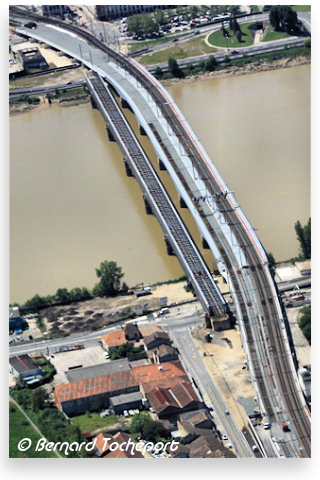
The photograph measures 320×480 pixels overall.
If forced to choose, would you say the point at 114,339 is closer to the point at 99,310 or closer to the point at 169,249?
the point at 99,310

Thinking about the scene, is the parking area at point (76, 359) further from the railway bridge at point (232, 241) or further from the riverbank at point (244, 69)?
the riverbank at point (244, 69)

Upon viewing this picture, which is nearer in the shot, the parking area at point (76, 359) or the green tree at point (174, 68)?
the parking area at point (76, 359)

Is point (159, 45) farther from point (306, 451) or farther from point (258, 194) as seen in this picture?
point (306, 451)

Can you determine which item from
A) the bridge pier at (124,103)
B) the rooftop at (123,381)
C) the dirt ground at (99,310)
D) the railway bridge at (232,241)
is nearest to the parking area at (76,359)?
the dirt ground at (99,310)

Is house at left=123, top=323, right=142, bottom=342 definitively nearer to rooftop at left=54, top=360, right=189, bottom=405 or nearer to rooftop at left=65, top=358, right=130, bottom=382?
rooftop at left=65, top=358, right=130, bottom=382

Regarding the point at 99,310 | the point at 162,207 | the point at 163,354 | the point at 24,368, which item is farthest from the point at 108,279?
the point at 24,368

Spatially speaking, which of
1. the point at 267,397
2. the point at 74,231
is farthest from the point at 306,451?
the point at 74,231
